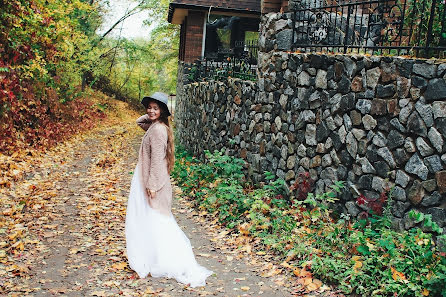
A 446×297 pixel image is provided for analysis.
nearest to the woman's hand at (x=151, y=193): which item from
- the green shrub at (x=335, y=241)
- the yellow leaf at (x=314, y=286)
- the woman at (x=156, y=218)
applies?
the woman at (x=156, y=218)

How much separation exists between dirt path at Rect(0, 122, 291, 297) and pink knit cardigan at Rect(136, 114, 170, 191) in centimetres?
114

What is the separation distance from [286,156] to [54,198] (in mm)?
4573

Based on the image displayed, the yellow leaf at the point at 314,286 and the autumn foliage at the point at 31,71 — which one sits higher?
the autumn foliage at the point at 31,71

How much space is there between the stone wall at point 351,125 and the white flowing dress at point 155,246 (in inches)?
94.9

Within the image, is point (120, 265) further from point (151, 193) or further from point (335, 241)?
point (335, 241)

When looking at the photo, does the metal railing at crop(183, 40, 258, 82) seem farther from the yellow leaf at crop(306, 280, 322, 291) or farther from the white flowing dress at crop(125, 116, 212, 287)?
the yellow leaf at crop(306, 280, 322, 291)

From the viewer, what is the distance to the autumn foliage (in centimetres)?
1187

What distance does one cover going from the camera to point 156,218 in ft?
18.8

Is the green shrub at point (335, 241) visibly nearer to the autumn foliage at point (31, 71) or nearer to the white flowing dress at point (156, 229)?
the white flowing dress at point (156, 229)

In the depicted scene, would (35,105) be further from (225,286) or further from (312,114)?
(225,286)

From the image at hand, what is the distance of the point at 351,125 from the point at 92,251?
399cm

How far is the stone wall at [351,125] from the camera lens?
5383mm

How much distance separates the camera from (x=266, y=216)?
7.66 m

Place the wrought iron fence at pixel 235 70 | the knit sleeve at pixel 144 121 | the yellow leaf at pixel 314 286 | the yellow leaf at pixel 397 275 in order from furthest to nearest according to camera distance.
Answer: the wrought iron fence at pixel 235 70, the knit sleeve at pixel 144 121, the yellow leaf at pixel 314 286, the yellow leaf at pixel 397 275
